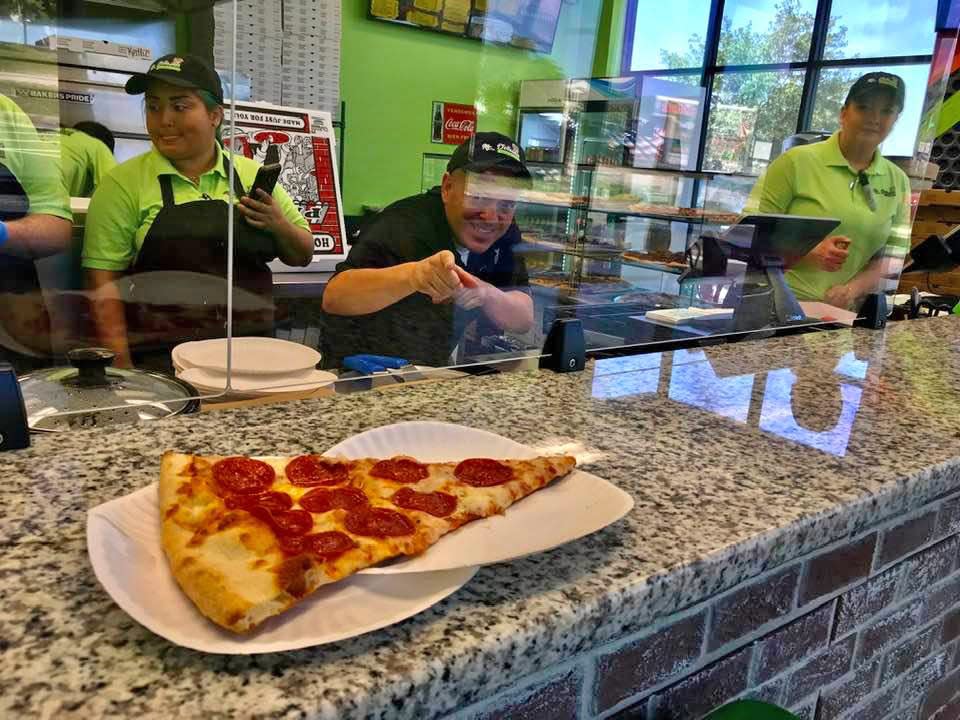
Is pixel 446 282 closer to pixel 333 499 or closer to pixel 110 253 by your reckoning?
pixel 110 253

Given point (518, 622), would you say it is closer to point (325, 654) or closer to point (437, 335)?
point (325, 654)

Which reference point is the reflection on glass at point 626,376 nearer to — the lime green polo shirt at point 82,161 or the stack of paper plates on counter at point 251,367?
the stack of paper plates on counter at point 251,367

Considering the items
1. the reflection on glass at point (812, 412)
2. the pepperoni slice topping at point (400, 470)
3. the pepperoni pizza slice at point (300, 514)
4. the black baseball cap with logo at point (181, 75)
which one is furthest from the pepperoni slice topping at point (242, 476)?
the reflection on glass at point (812, 412)

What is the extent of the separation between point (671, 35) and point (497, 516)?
4.06 feet

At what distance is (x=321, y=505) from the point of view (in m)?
0.69

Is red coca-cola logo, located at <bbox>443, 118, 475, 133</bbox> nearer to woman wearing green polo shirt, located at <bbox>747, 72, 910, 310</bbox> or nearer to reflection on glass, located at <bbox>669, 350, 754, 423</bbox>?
reflection on glass, located at <bbox>669, 350, 754, 423</bbox>

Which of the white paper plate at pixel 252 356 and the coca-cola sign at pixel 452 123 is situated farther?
the coca-cola sign at pixel 452 123

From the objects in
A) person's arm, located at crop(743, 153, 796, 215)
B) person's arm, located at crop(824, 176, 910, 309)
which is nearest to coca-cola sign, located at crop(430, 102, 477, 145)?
person's arm, located at crop(743, 153, 796, 215)

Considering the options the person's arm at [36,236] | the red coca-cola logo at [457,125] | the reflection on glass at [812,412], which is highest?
the red coca-cola logo at [457,125]

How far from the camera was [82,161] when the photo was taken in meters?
0.94

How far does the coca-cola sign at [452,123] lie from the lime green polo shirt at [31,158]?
535mm

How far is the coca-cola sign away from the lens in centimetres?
121

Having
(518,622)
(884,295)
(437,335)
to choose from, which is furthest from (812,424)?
(884,295)

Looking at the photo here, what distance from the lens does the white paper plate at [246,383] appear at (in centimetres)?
108
